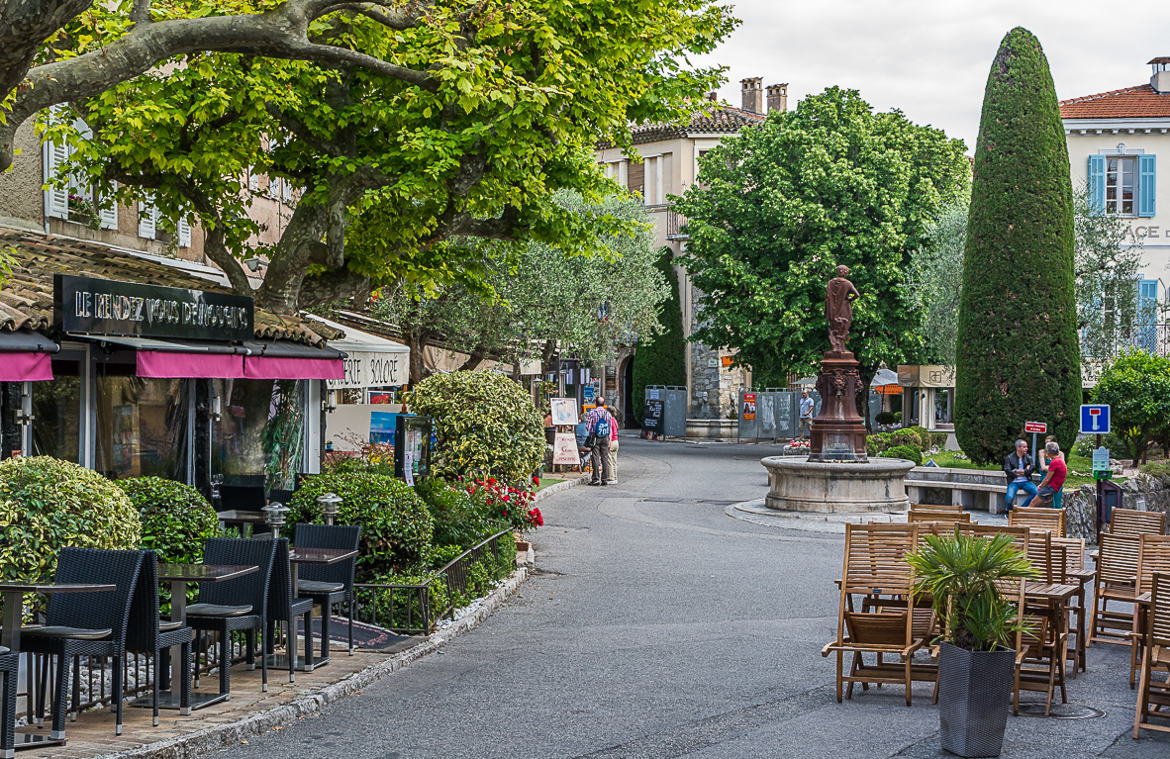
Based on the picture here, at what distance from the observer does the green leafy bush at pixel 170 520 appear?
9.70 m

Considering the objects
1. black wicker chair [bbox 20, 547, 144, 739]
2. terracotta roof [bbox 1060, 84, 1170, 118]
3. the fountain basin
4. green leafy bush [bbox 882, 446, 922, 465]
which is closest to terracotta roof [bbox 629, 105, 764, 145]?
terracotta roof [bbox 1060, 84, 1170, 118]

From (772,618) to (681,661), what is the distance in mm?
2407

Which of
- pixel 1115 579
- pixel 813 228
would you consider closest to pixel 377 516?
pixel 1115 579

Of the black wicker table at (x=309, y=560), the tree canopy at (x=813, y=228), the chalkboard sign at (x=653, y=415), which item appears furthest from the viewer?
the chalkboard sign at (x=653, y=415)

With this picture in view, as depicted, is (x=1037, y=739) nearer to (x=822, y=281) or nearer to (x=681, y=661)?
(x=681, y=661)

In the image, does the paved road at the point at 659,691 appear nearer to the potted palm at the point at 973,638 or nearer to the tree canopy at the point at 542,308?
the potted palm at the point at 973,638

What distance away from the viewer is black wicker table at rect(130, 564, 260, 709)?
25.6 feet

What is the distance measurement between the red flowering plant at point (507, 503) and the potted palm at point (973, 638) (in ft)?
29.0

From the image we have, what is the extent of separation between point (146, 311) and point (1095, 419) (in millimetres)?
14423

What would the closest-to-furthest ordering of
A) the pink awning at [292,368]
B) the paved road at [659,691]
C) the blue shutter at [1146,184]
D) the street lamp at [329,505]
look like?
1. the paved road at [659,691]
2. the street lamp at [329,505]
3. the pink awning at [292,368]
4. the blue shutter at [1146,184]

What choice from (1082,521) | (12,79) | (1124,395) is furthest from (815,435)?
(12,79)

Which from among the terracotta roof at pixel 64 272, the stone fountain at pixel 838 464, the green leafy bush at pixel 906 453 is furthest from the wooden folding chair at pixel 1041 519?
the green leafy bush at pixel 906 453

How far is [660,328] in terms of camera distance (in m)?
39.7

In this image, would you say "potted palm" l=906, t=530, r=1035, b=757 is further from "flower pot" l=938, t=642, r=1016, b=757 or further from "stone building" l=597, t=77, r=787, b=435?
"stone building" l=597, t=77, r=787, b=435
